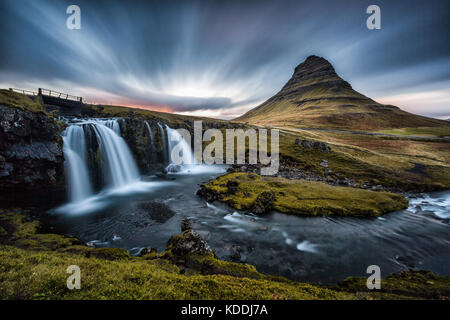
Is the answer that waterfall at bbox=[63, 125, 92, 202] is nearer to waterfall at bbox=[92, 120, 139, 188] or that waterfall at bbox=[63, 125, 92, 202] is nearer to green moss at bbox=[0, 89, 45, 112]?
waterfall at bbox=[92, 120, 139, 188]

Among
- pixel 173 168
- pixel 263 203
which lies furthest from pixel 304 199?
pixel 173 168

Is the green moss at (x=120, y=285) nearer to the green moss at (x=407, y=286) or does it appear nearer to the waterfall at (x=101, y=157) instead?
the green moss at (x=407, y=286)

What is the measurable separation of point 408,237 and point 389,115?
188552 mm

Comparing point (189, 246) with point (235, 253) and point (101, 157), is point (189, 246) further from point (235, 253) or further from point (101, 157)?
point (101, 157)

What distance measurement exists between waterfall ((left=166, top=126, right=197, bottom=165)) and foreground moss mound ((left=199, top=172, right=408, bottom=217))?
26545 mm

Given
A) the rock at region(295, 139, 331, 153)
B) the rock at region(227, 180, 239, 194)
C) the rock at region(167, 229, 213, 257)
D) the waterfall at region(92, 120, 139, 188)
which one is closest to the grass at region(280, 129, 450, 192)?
the rock at region(295, 139, 331, 153)

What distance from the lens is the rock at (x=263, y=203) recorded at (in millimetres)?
17805

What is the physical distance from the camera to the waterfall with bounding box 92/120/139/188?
28.5m

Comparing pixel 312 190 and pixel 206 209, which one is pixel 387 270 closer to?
pixel 312 190

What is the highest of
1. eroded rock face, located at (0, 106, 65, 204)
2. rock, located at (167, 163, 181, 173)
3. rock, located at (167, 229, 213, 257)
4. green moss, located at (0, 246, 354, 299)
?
eroded rock face, located at (0, 106, 65, 204)

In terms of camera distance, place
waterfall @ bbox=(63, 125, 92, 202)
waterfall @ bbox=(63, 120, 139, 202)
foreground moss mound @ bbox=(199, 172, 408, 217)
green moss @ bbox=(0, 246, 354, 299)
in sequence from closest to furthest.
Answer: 1. green moss @ bbox=(0, 246, 354, 299)
2. foreground moss mound @ bbox=(199, 172, 408, 217)
3. waterfall @ bbox=(63, 125, 92, 202)
4. waterfall @ bbox=(63, 120, 139, 202)

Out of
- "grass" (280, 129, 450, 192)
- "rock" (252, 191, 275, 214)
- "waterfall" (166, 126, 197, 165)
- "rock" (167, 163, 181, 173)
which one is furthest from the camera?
"waterfall" (166, 126, 197, 165)

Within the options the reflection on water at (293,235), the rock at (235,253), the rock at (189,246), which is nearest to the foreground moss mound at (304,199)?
the reflection on water at (293,235)
